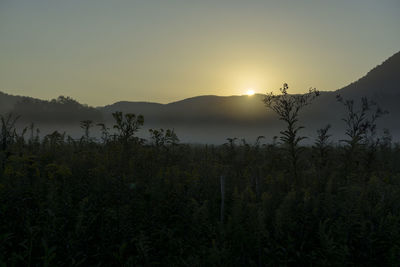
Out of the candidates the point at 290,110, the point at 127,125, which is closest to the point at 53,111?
the point at 127,125

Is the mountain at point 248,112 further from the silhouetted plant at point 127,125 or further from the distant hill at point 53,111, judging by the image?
the silhouetted plant at point 127,125

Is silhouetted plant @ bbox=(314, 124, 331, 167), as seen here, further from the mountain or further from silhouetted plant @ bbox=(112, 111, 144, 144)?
the mountain

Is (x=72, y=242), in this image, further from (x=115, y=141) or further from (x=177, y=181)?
(x=115, y=141)

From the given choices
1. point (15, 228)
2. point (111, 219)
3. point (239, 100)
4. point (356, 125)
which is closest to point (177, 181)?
point (111, 219)

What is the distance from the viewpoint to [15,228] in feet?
14.4

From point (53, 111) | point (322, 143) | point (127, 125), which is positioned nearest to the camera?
point (127, 125)

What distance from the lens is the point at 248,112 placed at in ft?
564

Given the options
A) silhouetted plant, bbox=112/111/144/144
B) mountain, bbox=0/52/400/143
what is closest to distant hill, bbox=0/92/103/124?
mountain, bbox=0/52/400/143

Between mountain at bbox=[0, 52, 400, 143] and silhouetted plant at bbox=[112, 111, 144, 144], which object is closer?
silhouetted plant at bbox=[112, 111, 144, 144]

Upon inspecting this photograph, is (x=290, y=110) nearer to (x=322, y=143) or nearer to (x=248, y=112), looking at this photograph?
(x=322, y=143)

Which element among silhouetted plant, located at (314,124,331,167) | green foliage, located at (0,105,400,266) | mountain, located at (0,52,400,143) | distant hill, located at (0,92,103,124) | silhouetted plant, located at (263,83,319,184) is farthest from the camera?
mountain, located at (0,52,400,143)

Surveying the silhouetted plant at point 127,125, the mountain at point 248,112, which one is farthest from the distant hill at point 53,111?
the silhouetted plant at point 127,125

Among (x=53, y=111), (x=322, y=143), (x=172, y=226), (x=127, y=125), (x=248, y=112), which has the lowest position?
(x=172, y=226)

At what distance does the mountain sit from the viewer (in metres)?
140
